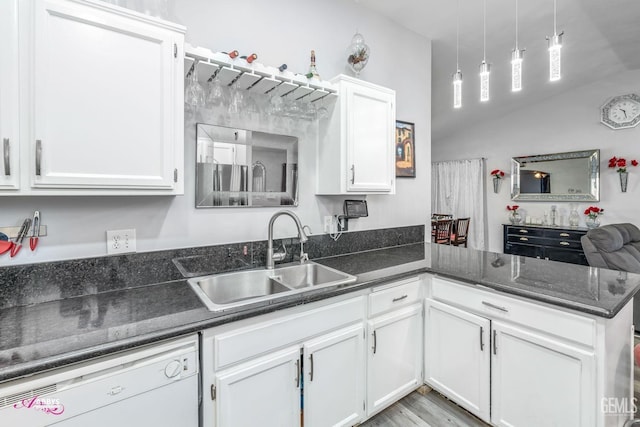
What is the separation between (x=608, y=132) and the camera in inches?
166

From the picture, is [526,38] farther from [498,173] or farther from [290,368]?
[290,368]

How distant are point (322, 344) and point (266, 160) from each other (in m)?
1.11

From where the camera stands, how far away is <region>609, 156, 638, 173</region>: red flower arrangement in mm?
3956

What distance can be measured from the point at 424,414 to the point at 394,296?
2.45 ft

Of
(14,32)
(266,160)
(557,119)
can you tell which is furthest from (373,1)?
(557,119)

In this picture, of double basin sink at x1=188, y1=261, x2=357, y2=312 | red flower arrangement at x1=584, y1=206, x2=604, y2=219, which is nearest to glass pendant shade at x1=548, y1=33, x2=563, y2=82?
double basin sink at x1=188, y1=261, x2=357, y2=312

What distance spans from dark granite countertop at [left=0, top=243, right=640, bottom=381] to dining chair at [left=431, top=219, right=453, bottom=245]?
2.90 metres

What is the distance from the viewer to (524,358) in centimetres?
145

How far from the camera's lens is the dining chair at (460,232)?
17.1 ft

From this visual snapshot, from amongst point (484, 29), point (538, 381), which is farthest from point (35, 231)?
point (484, 29)

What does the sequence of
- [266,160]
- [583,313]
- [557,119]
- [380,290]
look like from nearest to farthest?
1. [583,313]
2. [380,290]
3. [266,160]
4. [557,119]

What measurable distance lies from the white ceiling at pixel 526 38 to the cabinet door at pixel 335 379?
2423 mm

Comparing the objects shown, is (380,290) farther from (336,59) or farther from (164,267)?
(336,59)

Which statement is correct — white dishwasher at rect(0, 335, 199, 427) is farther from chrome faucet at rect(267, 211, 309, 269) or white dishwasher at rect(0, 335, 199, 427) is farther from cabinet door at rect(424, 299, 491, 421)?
cabinet door at rect(424, 299, 491, 421)
